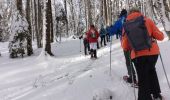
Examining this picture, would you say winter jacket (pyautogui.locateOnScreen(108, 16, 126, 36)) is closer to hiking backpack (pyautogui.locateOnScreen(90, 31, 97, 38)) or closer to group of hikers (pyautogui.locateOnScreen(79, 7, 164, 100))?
group of hikers (pyautogui.locateOnScreen(79, 7, 164, 100))

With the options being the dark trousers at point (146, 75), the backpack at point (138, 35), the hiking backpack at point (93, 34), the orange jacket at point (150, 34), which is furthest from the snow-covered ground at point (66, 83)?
the hiking backpack at point (93, 34)

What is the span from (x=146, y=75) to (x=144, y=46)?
654 mm

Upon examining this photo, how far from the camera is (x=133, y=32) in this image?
673 cm


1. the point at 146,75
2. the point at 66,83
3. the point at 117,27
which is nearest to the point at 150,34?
the point at 146,75

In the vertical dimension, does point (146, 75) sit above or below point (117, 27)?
below

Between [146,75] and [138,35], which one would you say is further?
[146,75]

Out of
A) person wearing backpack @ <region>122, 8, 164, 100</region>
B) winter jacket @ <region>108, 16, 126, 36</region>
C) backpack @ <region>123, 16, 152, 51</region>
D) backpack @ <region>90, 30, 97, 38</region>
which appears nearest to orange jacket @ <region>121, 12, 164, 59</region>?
person wearing backpack @ <region>122, 8, 164, 100</region>

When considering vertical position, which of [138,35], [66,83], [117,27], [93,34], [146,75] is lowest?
[66,83]

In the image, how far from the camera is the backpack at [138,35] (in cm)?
664

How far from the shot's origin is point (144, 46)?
6.67 m

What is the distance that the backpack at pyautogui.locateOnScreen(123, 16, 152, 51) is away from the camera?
664 cm

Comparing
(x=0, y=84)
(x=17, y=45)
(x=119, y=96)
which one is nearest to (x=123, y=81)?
(x=119, y=96)

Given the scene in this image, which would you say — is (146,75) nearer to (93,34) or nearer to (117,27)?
(117,27)

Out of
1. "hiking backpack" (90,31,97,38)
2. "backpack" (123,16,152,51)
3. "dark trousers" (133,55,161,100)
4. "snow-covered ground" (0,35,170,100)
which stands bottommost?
"snow-covered ground" (0,35,170,100)
